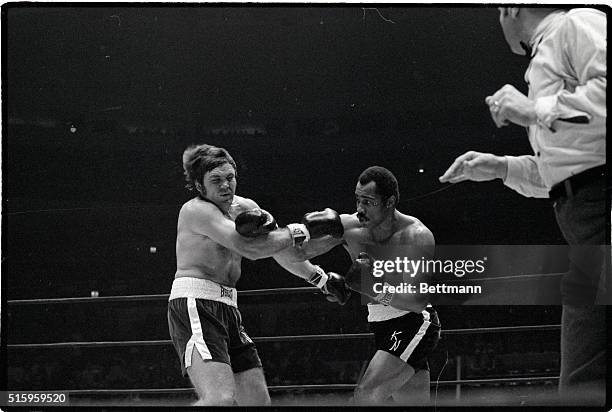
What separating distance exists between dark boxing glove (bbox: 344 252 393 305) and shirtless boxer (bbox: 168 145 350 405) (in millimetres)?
54

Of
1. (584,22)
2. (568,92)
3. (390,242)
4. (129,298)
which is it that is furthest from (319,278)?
(584,22)

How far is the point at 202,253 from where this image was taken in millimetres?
3795

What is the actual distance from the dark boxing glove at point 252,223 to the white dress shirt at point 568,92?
1271 millimetres

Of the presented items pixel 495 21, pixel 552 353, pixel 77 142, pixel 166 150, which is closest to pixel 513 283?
pixel 552 353

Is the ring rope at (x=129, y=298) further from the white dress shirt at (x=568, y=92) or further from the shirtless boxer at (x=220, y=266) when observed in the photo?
the white dress shirt at (x=568, y=92)

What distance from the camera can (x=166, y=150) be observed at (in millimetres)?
3887

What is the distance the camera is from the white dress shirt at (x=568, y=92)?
358cm

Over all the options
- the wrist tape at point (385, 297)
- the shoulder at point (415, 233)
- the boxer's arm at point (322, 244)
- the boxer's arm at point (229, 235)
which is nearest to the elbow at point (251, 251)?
the boxer's arm at point (229, 235)

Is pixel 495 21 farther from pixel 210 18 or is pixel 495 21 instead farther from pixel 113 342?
pixel 113 342

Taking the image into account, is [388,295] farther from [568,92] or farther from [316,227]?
[568,92]

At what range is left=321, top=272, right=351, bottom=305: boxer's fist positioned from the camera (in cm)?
385

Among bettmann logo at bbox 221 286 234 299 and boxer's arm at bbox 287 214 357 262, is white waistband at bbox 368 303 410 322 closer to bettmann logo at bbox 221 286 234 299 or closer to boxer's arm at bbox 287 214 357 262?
boxer's arm at bbox 287 214 357 262

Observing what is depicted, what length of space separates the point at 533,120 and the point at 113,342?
7.16ft

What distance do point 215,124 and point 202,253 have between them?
1.99 ft
